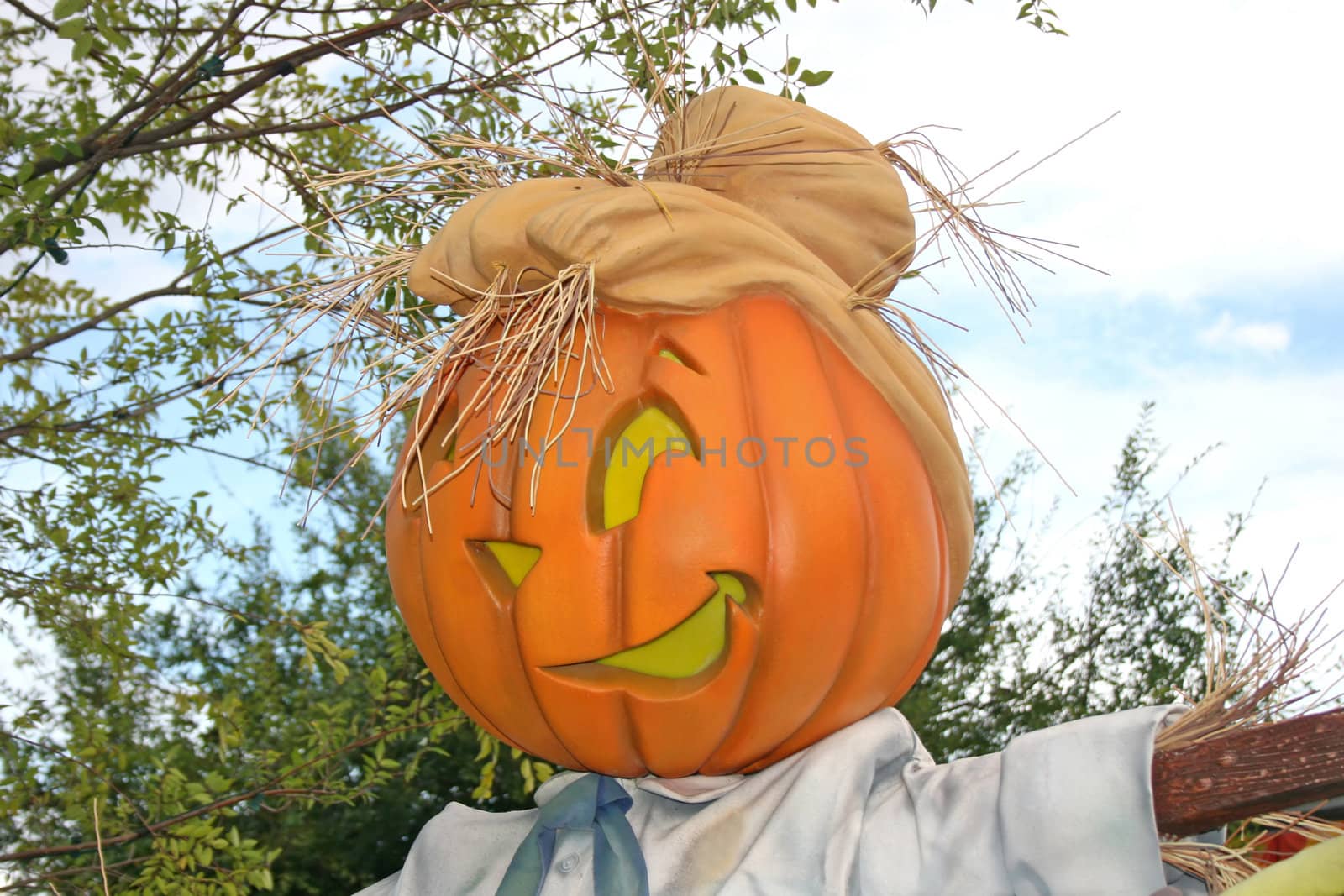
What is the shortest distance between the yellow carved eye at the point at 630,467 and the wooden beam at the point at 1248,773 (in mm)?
718

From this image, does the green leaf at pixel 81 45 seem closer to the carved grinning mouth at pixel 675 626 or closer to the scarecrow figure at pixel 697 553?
the scarecrow figure at pixel 697 553

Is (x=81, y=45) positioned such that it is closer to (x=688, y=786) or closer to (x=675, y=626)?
(x=675, y=626)

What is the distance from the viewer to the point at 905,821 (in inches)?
64.3

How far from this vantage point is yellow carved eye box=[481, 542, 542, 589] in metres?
1.76

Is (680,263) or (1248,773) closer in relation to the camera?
(1248,773)

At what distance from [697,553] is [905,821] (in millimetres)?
449

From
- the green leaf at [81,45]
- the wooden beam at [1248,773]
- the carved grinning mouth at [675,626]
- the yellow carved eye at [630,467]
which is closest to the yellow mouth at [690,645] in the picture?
the carved grinning mouth at [675,626]

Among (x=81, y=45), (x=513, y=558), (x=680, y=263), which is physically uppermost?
(x=81, y=45)

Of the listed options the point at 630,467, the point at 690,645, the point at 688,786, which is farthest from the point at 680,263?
the point at 688,786

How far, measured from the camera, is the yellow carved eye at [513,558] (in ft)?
5.77

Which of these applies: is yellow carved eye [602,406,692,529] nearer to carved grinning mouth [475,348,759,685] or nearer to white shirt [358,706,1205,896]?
carved grinning mouth [475,348,759,685]

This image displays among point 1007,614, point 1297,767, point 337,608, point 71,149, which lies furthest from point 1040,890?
point 337,608

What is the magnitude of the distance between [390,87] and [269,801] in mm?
2187

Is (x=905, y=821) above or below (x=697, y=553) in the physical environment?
below
